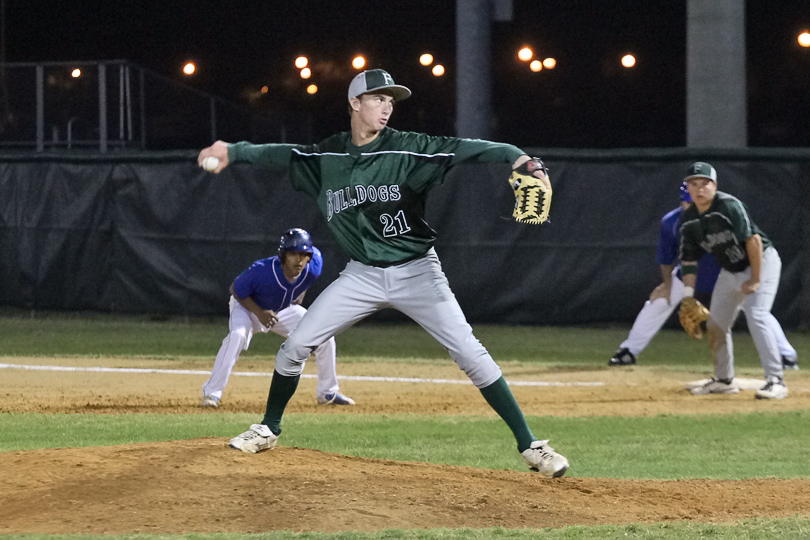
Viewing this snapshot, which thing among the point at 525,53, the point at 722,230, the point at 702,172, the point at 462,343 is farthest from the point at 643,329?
the point at 525,53

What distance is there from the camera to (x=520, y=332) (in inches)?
562

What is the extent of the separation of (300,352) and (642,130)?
1738 centimetres

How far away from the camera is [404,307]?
5.82 metres

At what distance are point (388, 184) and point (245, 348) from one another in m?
3.36

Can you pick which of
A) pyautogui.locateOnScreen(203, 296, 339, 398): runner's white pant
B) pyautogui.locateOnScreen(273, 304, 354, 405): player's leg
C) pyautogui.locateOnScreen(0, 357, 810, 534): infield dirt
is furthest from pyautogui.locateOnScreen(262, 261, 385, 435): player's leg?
pyautogui.locateOnScreen(273, 304, 354, 405): player's leg

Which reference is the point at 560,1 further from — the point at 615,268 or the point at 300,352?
the point at 300,352

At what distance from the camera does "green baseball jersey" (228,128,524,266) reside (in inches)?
225

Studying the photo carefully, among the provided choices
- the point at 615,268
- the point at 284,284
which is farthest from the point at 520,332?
the point at 284,284

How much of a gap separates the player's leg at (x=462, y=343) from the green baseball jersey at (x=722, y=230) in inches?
150

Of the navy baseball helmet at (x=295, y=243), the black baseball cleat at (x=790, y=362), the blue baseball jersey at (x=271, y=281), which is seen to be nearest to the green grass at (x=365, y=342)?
the black baseball cleat at (x=790, y=362)

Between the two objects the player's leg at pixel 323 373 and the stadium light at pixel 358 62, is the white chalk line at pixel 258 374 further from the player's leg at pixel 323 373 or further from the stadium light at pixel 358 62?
the stadium light at pixel 358 62

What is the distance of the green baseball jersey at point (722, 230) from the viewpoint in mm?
8875

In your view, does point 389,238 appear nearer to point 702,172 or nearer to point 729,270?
point 702,172

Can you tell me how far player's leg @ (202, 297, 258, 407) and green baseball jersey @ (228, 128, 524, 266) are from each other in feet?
9.75
